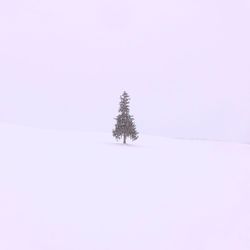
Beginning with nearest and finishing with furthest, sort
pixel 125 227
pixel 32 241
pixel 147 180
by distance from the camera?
1. pixel 32 241
2. pixel 125 227
3. pixel 147 180

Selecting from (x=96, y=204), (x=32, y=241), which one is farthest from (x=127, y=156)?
(x=32, y=241)

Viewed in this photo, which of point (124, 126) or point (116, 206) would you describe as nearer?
point (116, 206)

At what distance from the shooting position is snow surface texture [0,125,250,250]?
38.1 feet

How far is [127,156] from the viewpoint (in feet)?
94.2

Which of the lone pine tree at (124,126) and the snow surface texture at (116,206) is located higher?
the lone pine tree at (124,126)

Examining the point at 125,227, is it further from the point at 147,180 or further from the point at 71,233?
the point at 147,180

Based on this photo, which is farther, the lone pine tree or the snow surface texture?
the lone pine tree

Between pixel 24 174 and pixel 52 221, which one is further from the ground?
pixel 24 174

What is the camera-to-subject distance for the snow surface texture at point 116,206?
11.6m

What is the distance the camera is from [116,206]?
1477 centimetres

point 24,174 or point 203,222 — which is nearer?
point 203,222

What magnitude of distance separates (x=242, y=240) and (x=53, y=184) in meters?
10.1

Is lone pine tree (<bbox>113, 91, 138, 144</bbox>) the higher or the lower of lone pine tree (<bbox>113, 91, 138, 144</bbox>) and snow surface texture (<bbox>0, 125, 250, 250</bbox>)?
the higher

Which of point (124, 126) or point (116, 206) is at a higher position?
point (124, 126)
